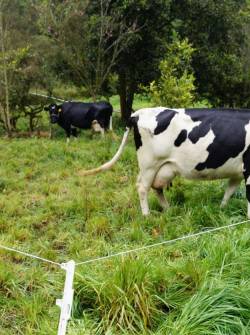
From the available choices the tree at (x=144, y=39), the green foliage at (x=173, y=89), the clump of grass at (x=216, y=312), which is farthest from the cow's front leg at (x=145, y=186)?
the tree at (x=144, y=39)

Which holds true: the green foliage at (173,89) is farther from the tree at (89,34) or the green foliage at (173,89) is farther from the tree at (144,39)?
the tree at (144,39)

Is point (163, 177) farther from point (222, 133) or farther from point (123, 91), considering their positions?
point (123, 91)

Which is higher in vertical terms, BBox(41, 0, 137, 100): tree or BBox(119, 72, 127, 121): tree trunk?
BBox(41, 0, 137, 100): tree

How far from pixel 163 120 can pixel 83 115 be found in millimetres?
7822

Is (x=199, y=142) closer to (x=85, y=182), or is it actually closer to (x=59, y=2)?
(x=85, y=182)

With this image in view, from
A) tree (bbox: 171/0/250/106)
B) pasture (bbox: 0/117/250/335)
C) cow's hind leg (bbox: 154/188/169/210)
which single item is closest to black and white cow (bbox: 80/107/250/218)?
cow's hind leg (bbox: 154/188/169/210)

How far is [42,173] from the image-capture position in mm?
9594

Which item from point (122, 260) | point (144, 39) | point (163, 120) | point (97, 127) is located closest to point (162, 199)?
point (163, 120)

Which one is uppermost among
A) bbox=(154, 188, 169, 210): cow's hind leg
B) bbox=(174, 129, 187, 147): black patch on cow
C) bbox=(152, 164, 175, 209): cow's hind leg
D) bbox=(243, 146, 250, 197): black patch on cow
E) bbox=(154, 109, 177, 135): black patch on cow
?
bbox=(154, 109, 177, 135): black patch on cow

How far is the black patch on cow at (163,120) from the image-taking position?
634 centimetres

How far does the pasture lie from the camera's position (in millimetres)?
3748

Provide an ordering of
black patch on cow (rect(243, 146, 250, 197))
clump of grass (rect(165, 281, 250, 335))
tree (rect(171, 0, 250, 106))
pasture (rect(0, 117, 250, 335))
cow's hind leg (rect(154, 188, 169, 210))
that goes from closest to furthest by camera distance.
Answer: clump of grass (rect(165, 281, 250, 335)) → pasture (rect(0, 117, 250, 335)) → black patch on cow (rect(243, 146, 250, 197)) → cow's hind leg (rect(154, 188, 169, 210)) → tree (rect(171, 0, 250, 106))

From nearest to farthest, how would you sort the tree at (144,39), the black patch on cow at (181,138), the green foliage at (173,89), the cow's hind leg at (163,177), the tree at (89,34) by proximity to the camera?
the black patch on cow at (181,138)
the cow's hind leg at (163,177)
the green foliage at (173,89)
the tree at (89,34)
the tree at (144,39)

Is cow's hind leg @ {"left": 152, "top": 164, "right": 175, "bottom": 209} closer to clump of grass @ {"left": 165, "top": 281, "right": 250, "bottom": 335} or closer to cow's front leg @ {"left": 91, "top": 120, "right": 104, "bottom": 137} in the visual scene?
clump of grass @ {"left": 165, "top": 281, "right": 250, "bottom": 335}
